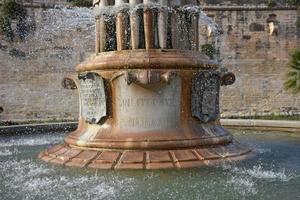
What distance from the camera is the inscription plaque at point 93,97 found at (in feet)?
24.0

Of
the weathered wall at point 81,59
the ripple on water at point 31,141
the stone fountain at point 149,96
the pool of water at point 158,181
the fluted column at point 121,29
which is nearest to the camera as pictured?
the pool of water at point 158,181

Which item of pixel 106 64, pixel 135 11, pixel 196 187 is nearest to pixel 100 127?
pixel 106 64

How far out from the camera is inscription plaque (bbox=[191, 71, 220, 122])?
7320mm

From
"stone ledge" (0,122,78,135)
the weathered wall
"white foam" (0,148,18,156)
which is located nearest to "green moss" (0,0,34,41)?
the weathered wall

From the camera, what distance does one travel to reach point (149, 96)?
713cm

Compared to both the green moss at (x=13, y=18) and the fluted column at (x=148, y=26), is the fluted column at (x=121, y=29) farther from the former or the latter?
Result: the green moss at (x=13, y=18)

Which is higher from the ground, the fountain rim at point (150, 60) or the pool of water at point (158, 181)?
the fountain rim at point (150, 60)

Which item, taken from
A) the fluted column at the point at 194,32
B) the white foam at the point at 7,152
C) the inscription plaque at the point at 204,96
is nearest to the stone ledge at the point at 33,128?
the white foam at the point at 7,152

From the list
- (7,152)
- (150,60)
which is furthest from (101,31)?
(7,152)

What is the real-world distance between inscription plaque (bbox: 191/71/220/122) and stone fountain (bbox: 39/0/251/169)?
1 centimetres

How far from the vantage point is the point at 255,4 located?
26219 millimetres

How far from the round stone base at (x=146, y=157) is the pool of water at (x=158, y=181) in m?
0.13

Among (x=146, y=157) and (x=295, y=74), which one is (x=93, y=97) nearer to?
(x=146, y=157)

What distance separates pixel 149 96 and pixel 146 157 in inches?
33.5
